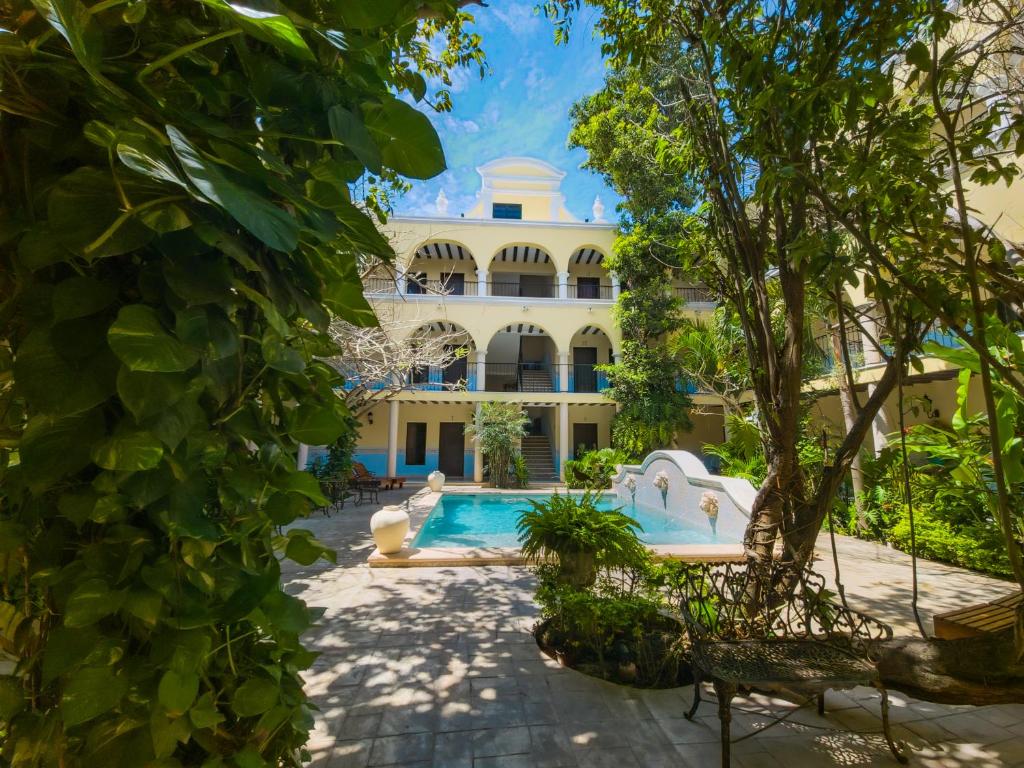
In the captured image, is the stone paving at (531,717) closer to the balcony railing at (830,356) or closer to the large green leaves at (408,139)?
the large green leaves at (408,139)

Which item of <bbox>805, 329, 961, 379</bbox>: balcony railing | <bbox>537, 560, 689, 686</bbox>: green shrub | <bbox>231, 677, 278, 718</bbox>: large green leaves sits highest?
<bbox>805, 329, 961, 379</bbox>: balcony railing

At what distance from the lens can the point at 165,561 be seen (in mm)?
677

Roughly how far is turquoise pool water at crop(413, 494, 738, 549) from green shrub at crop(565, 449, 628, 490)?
52.6 inches

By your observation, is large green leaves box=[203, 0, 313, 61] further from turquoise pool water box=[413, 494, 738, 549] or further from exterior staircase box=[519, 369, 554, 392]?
exterior staircase box=[519, 369, 554, 392]

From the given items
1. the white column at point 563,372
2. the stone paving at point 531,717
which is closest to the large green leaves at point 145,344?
the stone paving at point 531,717

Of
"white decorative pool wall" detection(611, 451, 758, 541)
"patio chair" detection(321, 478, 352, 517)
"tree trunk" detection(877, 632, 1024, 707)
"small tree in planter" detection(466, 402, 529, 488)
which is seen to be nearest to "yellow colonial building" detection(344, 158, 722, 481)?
"small tree in planter" detection(466, 402, 529, 488)

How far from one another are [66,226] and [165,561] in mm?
478

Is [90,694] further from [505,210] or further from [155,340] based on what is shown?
[505,210]

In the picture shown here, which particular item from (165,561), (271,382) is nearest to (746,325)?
(271,382)

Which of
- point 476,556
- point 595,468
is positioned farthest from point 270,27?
point 595,468

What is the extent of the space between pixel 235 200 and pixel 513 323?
16.4m

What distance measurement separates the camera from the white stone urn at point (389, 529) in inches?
240

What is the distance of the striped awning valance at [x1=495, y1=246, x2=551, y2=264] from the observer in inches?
733

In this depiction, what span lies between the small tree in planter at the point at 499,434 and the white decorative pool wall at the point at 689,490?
3449 millimetres
